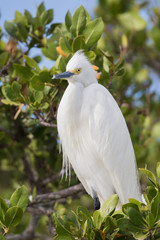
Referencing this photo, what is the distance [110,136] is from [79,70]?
0.40 meters

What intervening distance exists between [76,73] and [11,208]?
0.83 m

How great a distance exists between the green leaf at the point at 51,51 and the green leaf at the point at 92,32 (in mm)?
233

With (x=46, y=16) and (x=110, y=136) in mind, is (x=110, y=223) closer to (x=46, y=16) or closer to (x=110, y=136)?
(x=110, y=136)

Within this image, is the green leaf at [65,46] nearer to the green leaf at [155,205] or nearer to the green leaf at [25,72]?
the green leaf at [25,72]

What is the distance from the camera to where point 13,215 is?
1466 millimetres

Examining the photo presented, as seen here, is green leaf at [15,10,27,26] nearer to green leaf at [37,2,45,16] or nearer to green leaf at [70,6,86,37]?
green leaf at [37,2,45,16]

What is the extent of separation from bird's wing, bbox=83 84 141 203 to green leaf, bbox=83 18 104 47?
0.87 ft

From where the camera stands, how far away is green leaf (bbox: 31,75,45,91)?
2031 mm

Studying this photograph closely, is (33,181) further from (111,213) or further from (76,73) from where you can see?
(111,213)

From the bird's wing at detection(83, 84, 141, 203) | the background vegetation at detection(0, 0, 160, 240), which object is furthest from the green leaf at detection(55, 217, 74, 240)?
the bird's wing at detection(83, 84, 141, 203)

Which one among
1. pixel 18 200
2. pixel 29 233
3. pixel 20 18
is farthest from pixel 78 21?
pixel 29 233

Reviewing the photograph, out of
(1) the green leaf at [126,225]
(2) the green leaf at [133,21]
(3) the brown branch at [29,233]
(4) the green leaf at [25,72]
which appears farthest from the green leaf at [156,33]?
(1) the green leaf at [126,225]

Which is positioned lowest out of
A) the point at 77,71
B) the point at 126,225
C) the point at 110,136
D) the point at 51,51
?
the point at 126,225

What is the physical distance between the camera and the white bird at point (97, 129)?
1963 mm
